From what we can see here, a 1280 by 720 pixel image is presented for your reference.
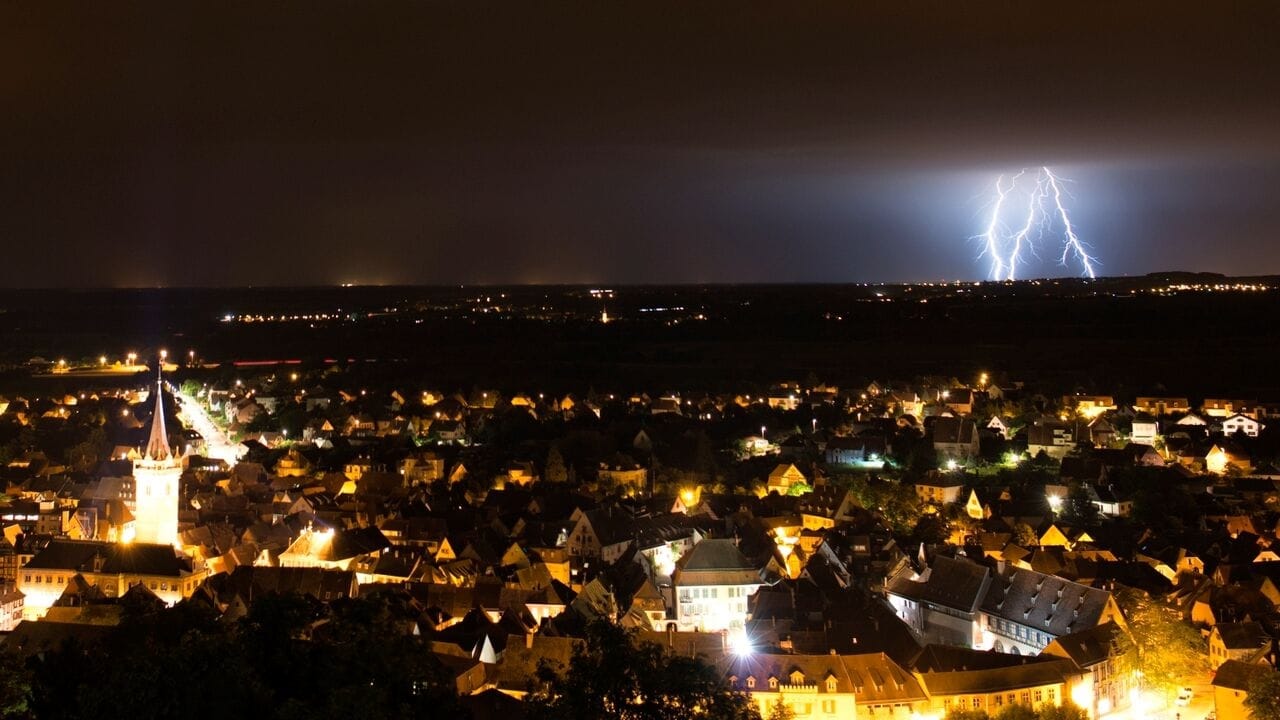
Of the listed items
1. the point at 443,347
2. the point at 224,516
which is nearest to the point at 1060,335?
the point at 443,347

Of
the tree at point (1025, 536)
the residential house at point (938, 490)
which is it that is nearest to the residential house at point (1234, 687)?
the tree at point (1025, 536)

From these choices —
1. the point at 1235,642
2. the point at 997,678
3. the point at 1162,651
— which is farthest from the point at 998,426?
the point at 997,678

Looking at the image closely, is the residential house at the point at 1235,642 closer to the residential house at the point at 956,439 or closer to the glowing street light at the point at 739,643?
the glowing street light at the point at 739,643

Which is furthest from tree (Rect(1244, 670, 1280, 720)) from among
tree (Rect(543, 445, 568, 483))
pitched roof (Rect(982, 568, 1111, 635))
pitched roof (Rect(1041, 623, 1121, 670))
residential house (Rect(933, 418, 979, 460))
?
residential house (Rect(933, 418, 979, 460))

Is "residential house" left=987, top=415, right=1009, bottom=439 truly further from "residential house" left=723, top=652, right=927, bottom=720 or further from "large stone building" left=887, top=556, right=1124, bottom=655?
"residential house" left=723, top=652, right=927, bottom=720

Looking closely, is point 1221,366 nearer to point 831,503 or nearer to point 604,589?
point 831,503
